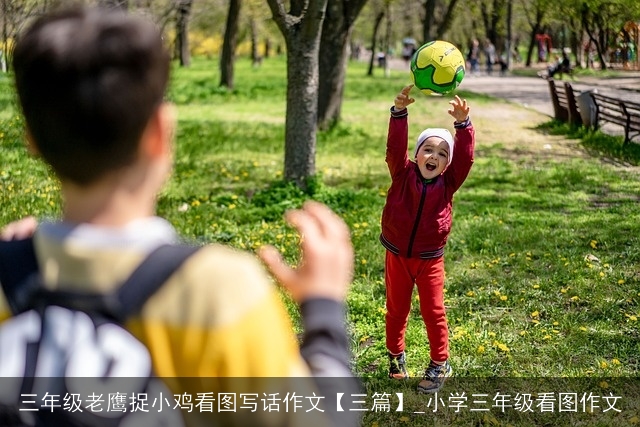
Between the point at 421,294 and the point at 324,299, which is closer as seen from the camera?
the point at 324,299

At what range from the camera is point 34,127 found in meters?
1.31

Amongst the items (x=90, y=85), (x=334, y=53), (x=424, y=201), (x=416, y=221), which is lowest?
(x=416, y=221)

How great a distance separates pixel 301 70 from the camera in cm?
853

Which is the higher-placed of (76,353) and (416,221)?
(76,353)

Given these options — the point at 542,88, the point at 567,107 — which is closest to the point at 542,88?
the point at 542,88

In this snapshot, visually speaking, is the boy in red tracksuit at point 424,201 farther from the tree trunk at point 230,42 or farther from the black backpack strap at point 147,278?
the tree trunk at point 230,42

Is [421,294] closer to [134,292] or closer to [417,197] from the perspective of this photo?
[417,197]

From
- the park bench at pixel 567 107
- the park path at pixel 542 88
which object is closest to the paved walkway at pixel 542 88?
the park path at pixel 542 88

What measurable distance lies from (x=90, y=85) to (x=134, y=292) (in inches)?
13.2

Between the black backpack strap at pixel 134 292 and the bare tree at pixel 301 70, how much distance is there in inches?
290

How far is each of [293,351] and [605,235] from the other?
6617 mm

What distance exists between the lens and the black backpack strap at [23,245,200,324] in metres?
1.25

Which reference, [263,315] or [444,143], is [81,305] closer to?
[263,315]

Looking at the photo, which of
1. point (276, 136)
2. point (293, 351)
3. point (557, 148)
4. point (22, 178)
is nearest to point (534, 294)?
point (293, 351)
